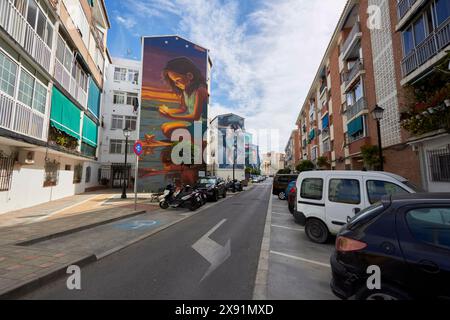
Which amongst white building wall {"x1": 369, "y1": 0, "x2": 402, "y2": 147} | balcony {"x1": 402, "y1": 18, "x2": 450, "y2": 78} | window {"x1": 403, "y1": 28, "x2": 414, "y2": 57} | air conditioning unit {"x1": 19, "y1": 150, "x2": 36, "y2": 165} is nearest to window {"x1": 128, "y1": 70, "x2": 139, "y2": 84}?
air conditioning unit {"x1": 19, "y1": 150, "x2": 36, "y2": 165}

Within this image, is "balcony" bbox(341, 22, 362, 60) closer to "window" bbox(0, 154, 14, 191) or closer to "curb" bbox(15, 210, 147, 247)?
"curb" bbox(15, 210, 147, 247)

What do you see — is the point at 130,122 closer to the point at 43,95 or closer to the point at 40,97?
the point at 43,95

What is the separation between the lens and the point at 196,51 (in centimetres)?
3012

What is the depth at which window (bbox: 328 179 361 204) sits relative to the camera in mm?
5617

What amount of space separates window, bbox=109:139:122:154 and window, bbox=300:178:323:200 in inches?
1064

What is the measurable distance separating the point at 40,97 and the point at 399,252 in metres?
14.2

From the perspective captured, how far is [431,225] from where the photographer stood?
7.70 ft

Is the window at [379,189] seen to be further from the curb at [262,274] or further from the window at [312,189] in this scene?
the curb at [262,274]

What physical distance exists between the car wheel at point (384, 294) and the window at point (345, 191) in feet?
11.8

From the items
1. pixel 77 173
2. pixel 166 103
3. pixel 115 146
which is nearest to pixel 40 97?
pixel 77 173

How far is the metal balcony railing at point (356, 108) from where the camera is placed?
15305 mm

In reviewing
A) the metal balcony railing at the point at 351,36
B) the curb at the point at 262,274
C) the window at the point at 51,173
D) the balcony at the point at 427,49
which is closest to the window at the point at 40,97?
the window at the point at 51,173
